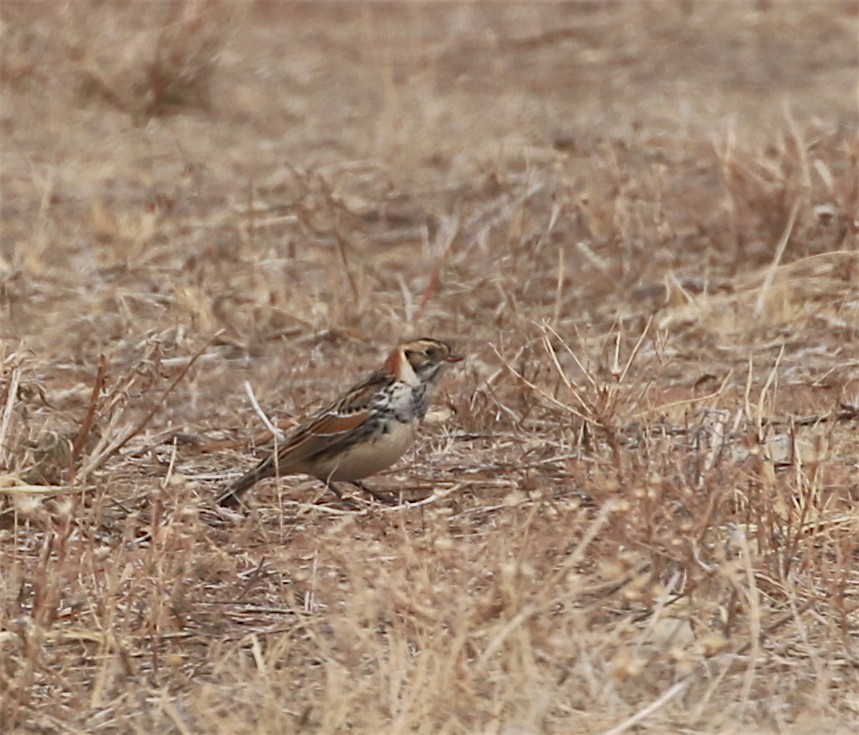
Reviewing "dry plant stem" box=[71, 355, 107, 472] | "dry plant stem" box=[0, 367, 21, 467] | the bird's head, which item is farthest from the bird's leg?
"dry plant stem" box=[0, 367, 21, 467]

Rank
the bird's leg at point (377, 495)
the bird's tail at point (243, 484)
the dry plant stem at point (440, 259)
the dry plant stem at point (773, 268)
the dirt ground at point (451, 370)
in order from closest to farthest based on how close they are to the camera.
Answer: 1. the dirt ground at point (451, 370)
2. the bird's tail at point (243, 484)
3. the bird's leg at point (377, 495)
4. the dry plant stem at point (773, 268)
5. the dry plant stem at point (440, 259)

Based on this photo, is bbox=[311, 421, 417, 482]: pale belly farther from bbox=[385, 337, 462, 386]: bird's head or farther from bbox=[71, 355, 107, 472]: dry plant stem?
bbox=[71, 355, 107, 472]: dry plant stem

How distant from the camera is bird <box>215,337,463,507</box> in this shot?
21.3ft

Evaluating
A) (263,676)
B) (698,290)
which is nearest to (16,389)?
(263,676)

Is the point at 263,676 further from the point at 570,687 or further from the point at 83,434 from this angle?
the point at 83,434

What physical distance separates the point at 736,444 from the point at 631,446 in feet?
1.48

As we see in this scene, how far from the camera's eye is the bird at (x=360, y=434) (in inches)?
255

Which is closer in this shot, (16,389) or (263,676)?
(263,676)

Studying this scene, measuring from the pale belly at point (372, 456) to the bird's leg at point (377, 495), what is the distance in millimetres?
89

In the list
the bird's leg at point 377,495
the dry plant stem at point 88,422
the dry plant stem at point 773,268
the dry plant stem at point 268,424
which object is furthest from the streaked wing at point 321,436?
the dry plant stem at point 773,268

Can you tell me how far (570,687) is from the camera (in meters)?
4.72

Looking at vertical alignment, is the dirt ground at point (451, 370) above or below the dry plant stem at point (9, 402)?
below

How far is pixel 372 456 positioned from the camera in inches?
256

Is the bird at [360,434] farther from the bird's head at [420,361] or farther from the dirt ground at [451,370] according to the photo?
the dirt ground at [451,370]
